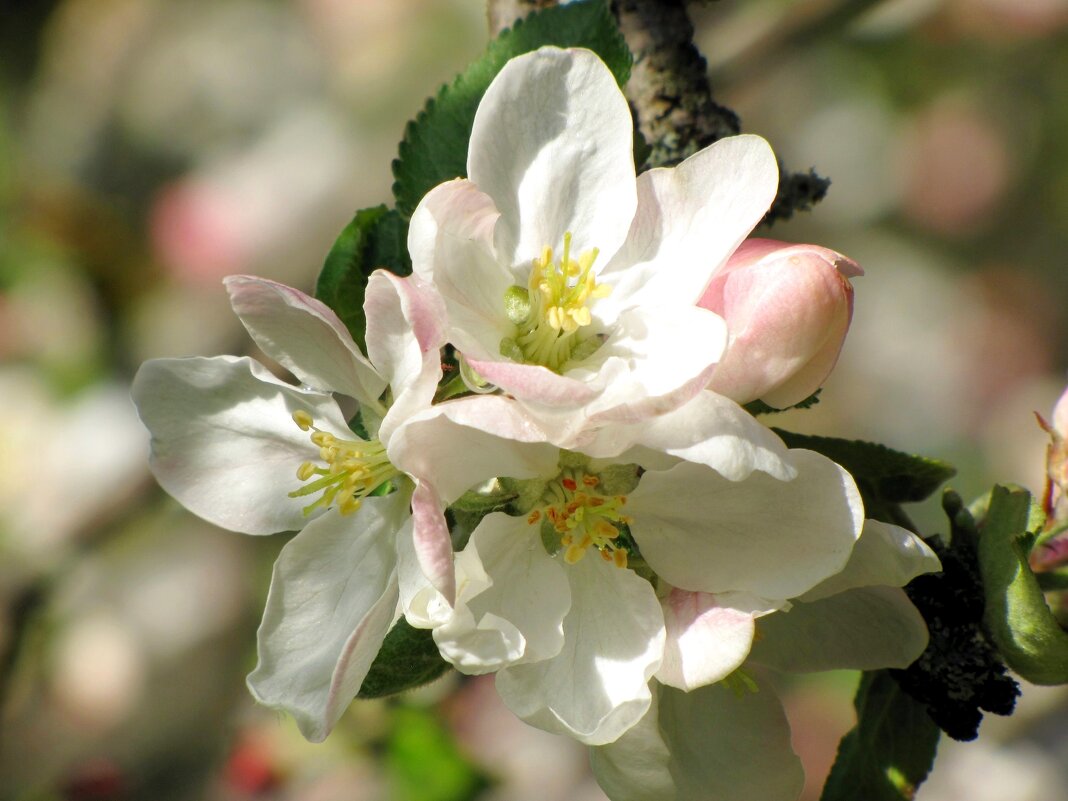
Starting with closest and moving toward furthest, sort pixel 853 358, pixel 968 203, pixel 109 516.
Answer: pixel 109 516 < pixel 968 203 < pixel 853 358

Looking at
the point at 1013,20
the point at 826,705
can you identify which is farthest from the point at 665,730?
the point at 1013,20

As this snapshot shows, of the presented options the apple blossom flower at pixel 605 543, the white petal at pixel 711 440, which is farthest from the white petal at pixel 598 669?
the white petal at pixel 711 440

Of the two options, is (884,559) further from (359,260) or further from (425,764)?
(425,764)

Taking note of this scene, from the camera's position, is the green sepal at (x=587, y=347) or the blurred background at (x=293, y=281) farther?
the blurred background at (x=293, y=281)

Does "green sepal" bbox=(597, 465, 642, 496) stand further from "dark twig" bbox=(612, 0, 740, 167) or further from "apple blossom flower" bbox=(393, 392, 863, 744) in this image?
"dark twig" bbox=(612, 0, 740, 167)

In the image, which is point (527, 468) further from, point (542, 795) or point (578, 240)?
point (542, 795)

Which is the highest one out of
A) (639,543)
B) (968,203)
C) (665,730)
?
(639,543)

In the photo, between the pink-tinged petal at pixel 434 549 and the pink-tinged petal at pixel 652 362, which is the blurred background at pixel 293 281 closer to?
the pink-tinged petal at pixel 652 362
